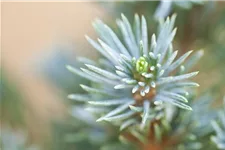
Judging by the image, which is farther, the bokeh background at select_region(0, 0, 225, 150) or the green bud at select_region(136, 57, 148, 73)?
the bokeh background at select_region(0, 0, 225, 150)

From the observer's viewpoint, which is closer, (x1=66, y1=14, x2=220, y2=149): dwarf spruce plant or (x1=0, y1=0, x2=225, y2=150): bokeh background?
(x1=66, y1=14, x2=220, y2=149): dwarf spruce plant

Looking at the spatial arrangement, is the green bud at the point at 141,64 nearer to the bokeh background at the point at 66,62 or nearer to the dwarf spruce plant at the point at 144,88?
the dwarf spruce plant at the point at 144,88

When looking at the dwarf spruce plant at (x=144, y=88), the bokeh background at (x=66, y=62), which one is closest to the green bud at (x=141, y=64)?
the dwarf spruce plant at (x=144, y=88)

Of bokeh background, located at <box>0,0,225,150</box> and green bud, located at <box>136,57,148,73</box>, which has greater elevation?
bokeh background, located at <box>0,0,225,150</box>

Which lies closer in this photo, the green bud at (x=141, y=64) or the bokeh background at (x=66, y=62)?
the green bud at (x=141, y=64)

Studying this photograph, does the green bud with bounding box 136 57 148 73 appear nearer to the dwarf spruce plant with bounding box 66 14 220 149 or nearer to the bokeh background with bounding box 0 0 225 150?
the dwarf spruce plant with bounding box 66 14 220 149

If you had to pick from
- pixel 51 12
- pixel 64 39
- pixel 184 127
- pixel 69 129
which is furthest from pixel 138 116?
pixel 51 12

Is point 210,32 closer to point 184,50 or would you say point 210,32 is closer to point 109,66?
point 184,50

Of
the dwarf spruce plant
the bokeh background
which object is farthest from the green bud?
the bokeh background
